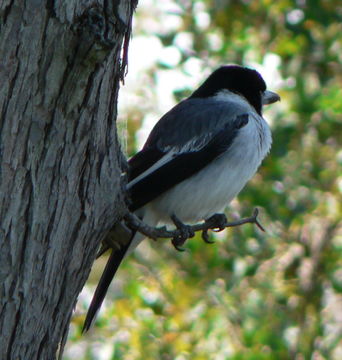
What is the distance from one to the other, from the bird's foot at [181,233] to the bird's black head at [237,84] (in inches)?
42.3

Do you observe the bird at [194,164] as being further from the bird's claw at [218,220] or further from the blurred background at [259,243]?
the blurred background at [259,243]

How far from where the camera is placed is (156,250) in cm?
634

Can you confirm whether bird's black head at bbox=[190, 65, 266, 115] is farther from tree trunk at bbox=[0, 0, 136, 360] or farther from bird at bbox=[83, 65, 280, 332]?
tree trunk at bbox=[0, 0, 136, 360]

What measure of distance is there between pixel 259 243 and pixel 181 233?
2.26 m

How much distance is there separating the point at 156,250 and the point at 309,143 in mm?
1294

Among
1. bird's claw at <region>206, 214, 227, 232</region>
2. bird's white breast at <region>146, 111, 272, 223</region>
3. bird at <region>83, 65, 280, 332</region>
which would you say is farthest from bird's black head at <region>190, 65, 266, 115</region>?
bird's claw at <region>206, 214, 227, 232</region>

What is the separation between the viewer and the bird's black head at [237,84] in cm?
516

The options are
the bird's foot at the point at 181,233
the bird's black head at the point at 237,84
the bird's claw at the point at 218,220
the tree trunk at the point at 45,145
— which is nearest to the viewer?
the tree trunk at the point at 45,145

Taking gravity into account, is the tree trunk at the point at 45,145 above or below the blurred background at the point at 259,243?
below

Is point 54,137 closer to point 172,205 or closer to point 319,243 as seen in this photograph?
point 172,205

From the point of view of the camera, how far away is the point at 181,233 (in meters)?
3.71

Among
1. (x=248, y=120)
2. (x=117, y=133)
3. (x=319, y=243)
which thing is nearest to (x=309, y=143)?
(x=319, y=243)

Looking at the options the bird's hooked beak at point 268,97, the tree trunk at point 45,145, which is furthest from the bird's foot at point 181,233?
the bird's hooked beak at point 268,97

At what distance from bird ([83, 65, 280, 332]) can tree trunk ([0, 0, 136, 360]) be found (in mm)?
1505
